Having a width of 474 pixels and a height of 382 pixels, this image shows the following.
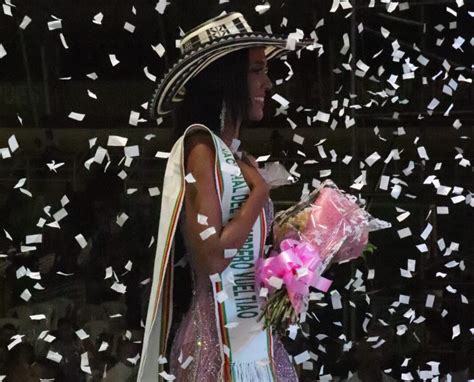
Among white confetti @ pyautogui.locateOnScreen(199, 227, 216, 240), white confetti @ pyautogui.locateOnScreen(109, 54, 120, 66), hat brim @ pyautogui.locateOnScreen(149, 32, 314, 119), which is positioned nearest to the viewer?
white confetti @ pyautogui.locateOnScreen(199, 227, 216, 240)

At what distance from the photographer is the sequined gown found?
6.57ft

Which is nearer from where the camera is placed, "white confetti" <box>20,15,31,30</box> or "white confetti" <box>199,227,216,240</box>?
"white confetti" <box>199,227,216,240</box>

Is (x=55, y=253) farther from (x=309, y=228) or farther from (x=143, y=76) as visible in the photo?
(x=309, y=228)

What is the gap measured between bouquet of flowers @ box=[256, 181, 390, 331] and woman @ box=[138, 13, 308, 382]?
8 cm

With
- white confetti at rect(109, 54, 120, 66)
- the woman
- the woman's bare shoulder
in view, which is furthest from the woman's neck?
white confetti at rect(109, 54, 120, 66)

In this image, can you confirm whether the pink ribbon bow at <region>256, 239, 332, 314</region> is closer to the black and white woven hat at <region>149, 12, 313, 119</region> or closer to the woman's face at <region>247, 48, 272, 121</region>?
the woman's face at <region>247, 48, 272, 121</region>

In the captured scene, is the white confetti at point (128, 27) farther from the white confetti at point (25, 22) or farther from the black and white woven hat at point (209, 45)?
the black and white woven hat at point (209, 45)

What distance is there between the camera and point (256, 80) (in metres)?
2.05

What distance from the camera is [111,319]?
2689 millimetres

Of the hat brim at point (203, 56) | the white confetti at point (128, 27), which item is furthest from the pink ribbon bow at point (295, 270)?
the white confetti at point (128, 27)

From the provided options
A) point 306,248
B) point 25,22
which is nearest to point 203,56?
point 306,248

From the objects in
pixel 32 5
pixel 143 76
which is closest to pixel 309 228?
pixel 143 76

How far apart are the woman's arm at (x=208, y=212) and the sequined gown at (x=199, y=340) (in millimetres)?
95

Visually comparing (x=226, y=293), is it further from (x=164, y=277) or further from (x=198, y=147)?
(x=198, y=147)
